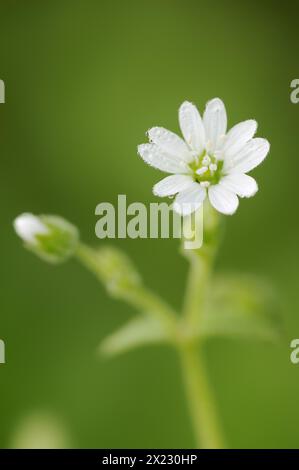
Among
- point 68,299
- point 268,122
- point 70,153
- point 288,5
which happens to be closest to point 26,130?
point 70,153

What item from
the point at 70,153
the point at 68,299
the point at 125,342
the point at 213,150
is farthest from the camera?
the point at 70,153

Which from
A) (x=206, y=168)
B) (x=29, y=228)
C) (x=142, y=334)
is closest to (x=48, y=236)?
(x=29, y=228)

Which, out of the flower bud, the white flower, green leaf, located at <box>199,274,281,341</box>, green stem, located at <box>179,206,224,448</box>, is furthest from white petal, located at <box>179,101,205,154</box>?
green leaf, located at <box>199,274,281,341</box>

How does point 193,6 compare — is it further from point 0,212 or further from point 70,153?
point 0,212

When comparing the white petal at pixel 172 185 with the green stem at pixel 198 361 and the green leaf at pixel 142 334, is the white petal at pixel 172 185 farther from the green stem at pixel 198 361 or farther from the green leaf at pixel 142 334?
the green leaf at pixel 142 334

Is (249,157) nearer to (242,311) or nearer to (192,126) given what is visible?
(192,126)

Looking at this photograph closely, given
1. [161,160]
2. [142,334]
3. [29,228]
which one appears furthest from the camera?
[142,334]
